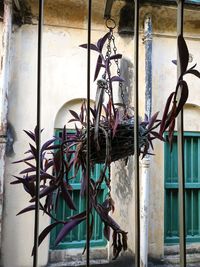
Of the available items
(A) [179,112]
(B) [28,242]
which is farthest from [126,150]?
(B) [28,242]

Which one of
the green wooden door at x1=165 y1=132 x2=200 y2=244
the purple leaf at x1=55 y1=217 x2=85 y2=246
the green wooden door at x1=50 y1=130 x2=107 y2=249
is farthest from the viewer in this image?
the green wooden door at x1=165 y1=132 x2=200 y2=244

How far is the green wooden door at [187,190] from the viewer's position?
8.61 ft

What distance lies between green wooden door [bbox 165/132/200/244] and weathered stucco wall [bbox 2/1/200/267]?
0.09 m

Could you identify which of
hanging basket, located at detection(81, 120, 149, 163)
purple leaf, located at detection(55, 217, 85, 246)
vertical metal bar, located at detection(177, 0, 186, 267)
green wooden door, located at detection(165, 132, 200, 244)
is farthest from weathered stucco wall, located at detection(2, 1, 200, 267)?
vertical metal bar, located at detection(177, 0, 186, 267)

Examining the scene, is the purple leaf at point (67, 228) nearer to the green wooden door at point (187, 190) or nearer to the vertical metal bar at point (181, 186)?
the vertical metal bar at point (181, 186)

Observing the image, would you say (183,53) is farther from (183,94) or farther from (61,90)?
(61,90)

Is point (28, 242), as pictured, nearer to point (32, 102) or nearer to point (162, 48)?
point (32, 102)

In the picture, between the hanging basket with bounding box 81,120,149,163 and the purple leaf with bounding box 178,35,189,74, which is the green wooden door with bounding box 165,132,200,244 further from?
the purple leaf with bounding box 178,35,189,74

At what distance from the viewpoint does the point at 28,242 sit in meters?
2.31

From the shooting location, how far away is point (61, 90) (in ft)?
8.15

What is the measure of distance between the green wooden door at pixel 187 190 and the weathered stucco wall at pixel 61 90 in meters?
0.09

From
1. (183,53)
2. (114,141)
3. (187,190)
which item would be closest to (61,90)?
(187,190)

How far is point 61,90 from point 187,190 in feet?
4.85

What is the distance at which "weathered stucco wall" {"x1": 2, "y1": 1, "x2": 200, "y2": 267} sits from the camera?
2305 millimetres
